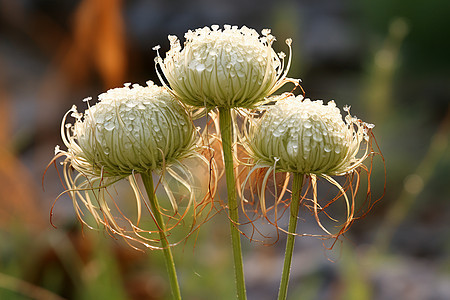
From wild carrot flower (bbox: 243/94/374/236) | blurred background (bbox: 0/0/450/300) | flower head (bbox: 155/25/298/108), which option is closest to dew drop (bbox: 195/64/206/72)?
flower head (bbox: 155/25/298/108)

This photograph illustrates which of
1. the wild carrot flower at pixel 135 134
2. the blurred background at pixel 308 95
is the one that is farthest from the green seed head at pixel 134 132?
the blurred background at pixel 308 95

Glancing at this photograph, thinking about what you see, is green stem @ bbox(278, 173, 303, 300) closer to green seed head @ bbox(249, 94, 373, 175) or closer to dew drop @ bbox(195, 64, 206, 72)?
green seed head @ bbox(249, 94, 373, 175)

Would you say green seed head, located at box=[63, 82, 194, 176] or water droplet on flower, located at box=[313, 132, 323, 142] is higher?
green seed head, located at box=[63, 82, 194, 176]

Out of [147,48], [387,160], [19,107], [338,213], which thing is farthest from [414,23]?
[19,107]

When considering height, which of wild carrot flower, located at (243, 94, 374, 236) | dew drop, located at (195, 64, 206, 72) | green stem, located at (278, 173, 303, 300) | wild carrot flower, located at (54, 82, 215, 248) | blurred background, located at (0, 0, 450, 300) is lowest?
blurred background, located at (0, 0, 450, 300)

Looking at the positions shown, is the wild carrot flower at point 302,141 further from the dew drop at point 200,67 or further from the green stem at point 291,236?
the dew drop at point 200,67

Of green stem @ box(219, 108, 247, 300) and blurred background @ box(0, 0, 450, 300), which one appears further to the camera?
blurred background @ box(0, 0, 450, 300)
